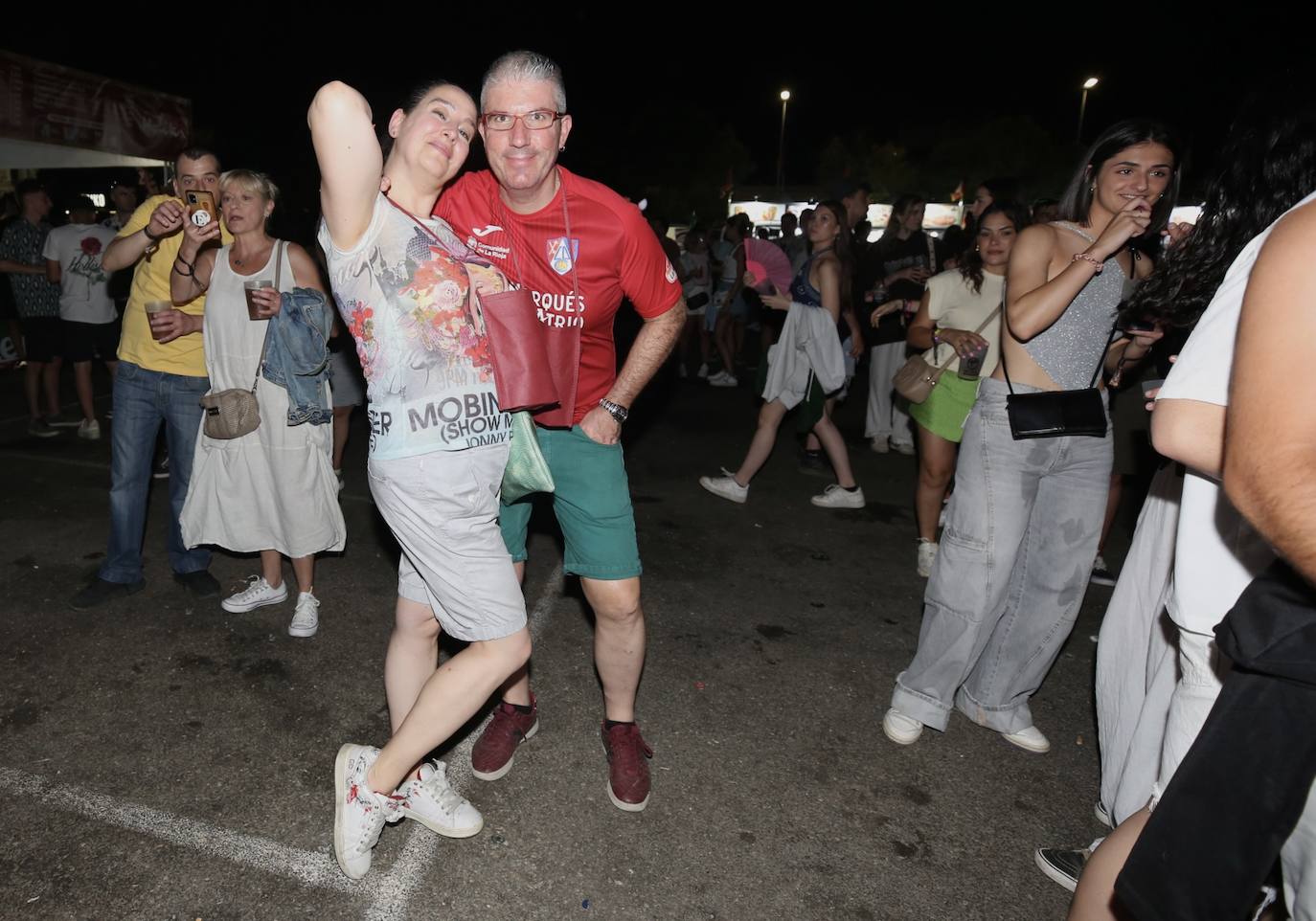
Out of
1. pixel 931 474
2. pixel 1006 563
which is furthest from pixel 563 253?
pixel 931 474

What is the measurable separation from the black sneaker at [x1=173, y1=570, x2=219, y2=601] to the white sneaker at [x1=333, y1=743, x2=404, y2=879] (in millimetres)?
2125

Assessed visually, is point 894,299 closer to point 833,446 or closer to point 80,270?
point 833,446

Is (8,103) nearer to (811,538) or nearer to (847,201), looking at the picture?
(847,201)

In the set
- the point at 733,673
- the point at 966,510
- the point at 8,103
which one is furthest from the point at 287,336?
the point at 8,103

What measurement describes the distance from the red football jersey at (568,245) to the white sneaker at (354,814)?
1.40 metres

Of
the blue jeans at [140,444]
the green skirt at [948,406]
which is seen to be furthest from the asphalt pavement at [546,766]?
the green skirt at [948,406]

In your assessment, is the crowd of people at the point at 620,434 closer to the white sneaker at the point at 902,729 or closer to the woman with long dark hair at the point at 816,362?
the white sneaker at the point at 902,729

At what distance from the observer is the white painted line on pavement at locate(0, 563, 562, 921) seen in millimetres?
2312

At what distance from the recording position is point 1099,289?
283cm

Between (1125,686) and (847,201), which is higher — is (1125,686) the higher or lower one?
the lower one

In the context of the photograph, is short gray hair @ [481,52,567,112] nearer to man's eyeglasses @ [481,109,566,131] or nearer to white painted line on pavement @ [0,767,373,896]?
man's eyeglasses @ [481,109,566,131]

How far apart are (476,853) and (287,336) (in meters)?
2.08

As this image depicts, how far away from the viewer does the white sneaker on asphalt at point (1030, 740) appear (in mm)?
3158

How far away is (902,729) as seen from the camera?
315 cm
